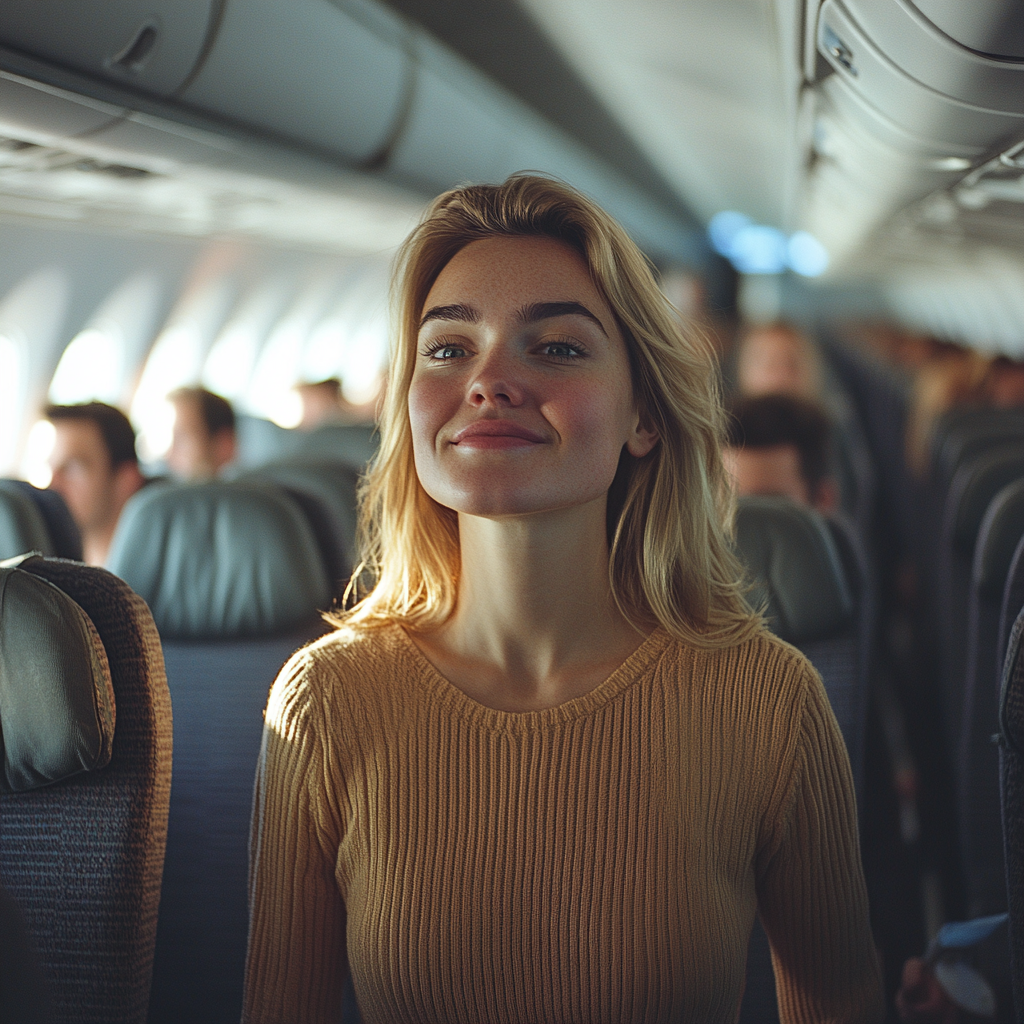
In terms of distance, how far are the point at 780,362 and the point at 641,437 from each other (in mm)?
4041

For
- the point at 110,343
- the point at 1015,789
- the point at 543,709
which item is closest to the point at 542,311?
the point at 543,709

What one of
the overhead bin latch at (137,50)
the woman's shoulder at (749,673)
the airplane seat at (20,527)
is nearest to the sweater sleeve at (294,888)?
the woman's shoulder at (749,673)

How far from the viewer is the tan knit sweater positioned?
1.23m

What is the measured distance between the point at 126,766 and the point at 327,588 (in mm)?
1129

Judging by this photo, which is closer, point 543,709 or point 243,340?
point 543,709

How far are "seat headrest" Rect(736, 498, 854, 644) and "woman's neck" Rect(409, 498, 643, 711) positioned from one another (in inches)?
29.5

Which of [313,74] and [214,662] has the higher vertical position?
[313,74]

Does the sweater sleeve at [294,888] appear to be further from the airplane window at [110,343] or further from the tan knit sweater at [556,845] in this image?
the airplane window at [110,343]

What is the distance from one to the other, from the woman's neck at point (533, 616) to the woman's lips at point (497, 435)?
12cm

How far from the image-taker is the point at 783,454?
3.29 meters

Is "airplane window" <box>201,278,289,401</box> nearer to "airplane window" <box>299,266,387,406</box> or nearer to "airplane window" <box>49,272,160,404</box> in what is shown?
"airplane window" <box>299,266,387,406</box>

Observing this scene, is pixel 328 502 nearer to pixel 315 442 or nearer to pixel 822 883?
Answer: pixel 822 883

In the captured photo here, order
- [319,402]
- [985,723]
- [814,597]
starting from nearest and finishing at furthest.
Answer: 1. [814,597]
2. [985,723]
3. [319,402]

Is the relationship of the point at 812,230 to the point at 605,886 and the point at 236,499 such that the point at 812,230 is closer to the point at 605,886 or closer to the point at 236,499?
the point at 236,499
